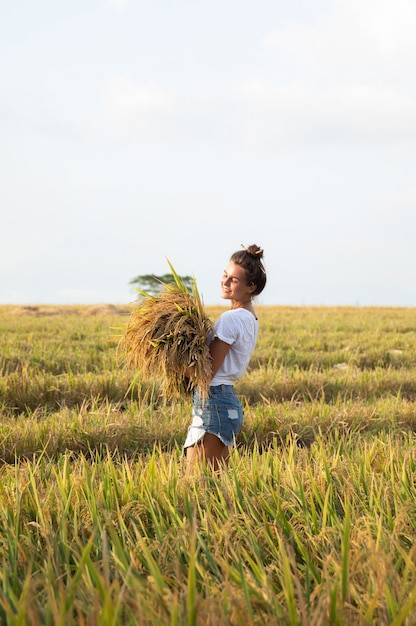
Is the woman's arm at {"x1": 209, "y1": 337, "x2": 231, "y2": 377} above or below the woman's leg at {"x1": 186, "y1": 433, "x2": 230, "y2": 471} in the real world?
above

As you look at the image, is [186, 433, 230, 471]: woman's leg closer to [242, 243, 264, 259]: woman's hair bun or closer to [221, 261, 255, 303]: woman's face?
[221, 261, 255, 303]: woman's face

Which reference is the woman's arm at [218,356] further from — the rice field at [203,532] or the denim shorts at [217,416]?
the rice field at [203,532]

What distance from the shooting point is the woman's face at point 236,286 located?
157 inches

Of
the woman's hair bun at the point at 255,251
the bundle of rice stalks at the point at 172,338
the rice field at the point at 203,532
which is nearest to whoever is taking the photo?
the rice field at the point at 203,532

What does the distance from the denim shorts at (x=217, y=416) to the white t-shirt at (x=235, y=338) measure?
0.08 meters

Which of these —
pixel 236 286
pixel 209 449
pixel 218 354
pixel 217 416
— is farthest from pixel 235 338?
pixel 209 449

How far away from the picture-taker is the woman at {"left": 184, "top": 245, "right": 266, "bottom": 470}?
3.78 meters

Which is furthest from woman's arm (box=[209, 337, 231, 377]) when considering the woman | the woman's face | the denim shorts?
the woman's face

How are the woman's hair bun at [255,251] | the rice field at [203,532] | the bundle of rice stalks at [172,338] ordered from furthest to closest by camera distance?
1. the woman's hair bun at [255,251]
2. the bundle of rice stalks at [172,338]
3. the rice field at [203,532]

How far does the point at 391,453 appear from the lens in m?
3.31

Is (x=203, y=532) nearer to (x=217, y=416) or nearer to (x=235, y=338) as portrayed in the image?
(x=217, y=416)

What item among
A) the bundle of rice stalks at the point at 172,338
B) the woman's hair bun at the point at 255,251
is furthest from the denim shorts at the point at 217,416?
the woman's hair bun at the point at 255,251

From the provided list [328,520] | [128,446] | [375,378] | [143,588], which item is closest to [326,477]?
[328,520]

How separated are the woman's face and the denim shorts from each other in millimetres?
579
